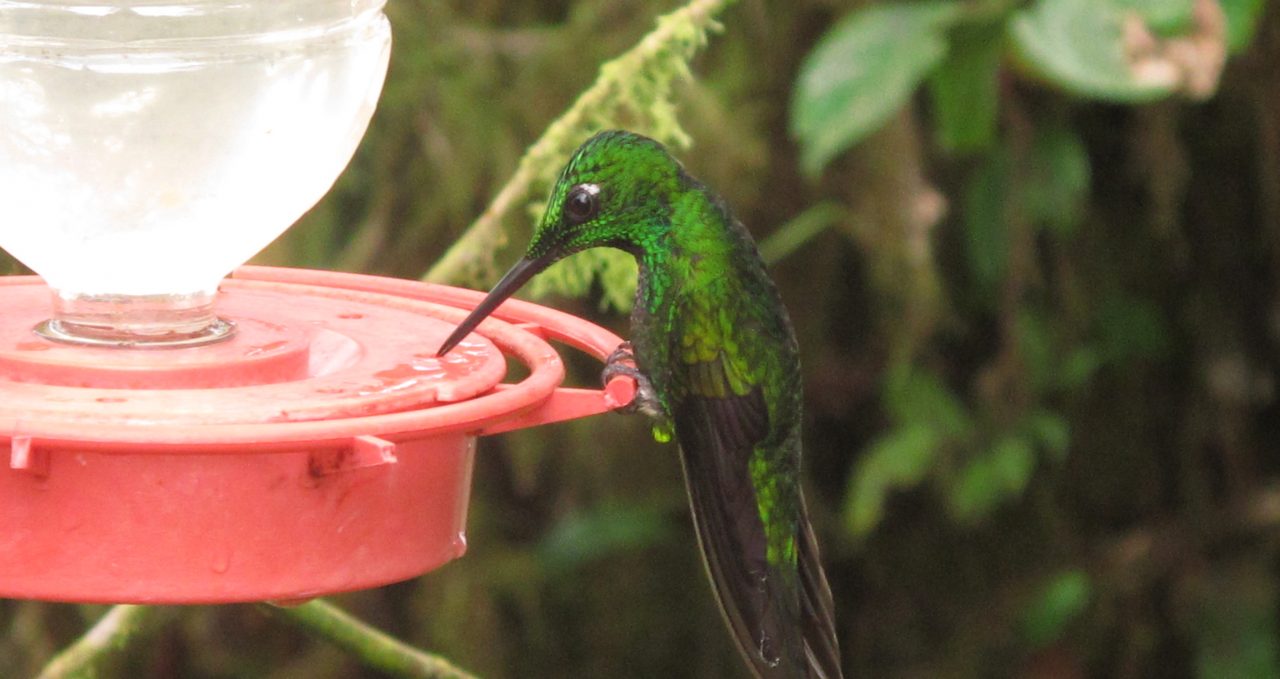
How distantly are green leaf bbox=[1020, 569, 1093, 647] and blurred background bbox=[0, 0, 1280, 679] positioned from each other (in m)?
0.01

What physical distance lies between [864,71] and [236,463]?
75.2 inches

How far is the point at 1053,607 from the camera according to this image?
4.00m

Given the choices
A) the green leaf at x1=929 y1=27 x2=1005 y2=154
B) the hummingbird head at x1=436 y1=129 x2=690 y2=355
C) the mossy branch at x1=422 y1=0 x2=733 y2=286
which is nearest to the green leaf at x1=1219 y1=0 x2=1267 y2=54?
the green leaf at x1=929 y1=27 x2=1005 y2=154

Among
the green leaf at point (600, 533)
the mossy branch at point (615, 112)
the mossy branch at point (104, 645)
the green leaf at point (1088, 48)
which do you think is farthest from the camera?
the green leaf at point (600, 533)

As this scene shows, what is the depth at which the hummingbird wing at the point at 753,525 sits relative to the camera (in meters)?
1.85

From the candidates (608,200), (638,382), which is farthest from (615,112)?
(638,382)

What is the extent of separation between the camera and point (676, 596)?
4.40m

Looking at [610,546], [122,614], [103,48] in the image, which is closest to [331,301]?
[103,48]

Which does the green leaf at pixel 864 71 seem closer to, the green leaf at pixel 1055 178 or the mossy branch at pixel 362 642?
the green leaf at pixel 1055 178

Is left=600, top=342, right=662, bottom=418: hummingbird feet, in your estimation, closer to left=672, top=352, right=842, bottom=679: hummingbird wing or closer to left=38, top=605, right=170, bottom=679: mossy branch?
left=672, top=352, right=842, bottom=679: hummingbird wing

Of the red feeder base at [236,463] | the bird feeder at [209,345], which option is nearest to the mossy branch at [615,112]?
the bird feeder at [209,345]

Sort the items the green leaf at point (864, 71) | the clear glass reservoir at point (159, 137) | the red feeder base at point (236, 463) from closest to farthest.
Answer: the red feeder base at point (236, 463), the clear glass reservoir at point (159, 137), the green leaf at point (864, 71)

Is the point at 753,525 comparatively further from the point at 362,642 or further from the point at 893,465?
the point at 893,465

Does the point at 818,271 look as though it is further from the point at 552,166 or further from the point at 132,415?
the point at 132,415
